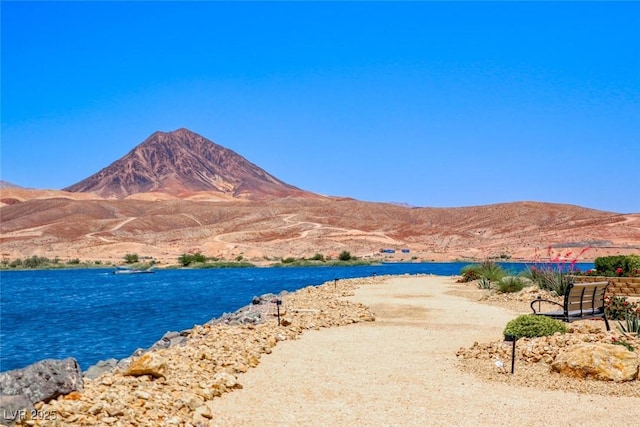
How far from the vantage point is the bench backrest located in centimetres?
1256

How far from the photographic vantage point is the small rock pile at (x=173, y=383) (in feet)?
21.6

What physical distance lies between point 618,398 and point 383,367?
11.2ft

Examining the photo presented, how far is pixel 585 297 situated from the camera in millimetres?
13102

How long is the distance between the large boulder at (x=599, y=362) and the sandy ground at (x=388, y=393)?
74cm

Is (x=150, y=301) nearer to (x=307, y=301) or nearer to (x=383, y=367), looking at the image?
(x=307, y=301)

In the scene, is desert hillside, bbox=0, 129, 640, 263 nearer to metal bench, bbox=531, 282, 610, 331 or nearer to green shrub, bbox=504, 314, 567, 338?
metal bench, bbox=531, 282, 610, 331

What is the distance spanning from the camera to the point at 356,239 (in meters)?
88.9

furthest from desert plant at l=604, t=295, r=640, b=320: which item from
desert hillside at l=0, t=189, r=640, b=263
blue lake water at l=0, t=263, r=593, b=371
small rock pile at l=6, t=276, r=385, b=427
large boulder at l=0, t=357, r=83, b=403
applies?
desert hillside at l=0, t=189, r=640, b=263

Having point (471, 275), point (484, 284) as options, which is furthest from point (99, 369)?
point (471, 275)

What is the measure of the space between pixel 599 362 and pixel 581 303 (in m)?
4.29

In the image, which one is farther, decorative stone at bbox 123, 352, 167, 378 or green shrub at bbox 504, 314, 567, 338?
green shrub at bbox 504, 314, 567, 338

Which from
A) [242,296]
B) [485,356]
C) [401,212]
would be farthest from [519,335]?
[401,212]

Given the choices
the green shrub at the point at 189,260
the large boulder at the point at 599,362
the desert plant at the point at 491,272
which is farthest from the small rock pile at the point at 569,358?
the green shrub at the point at 189,260

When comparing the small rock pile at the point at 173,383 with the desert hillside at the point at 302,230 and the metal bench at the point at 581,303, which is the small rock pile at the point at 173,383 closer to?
the metal bench at the point at 581,303
